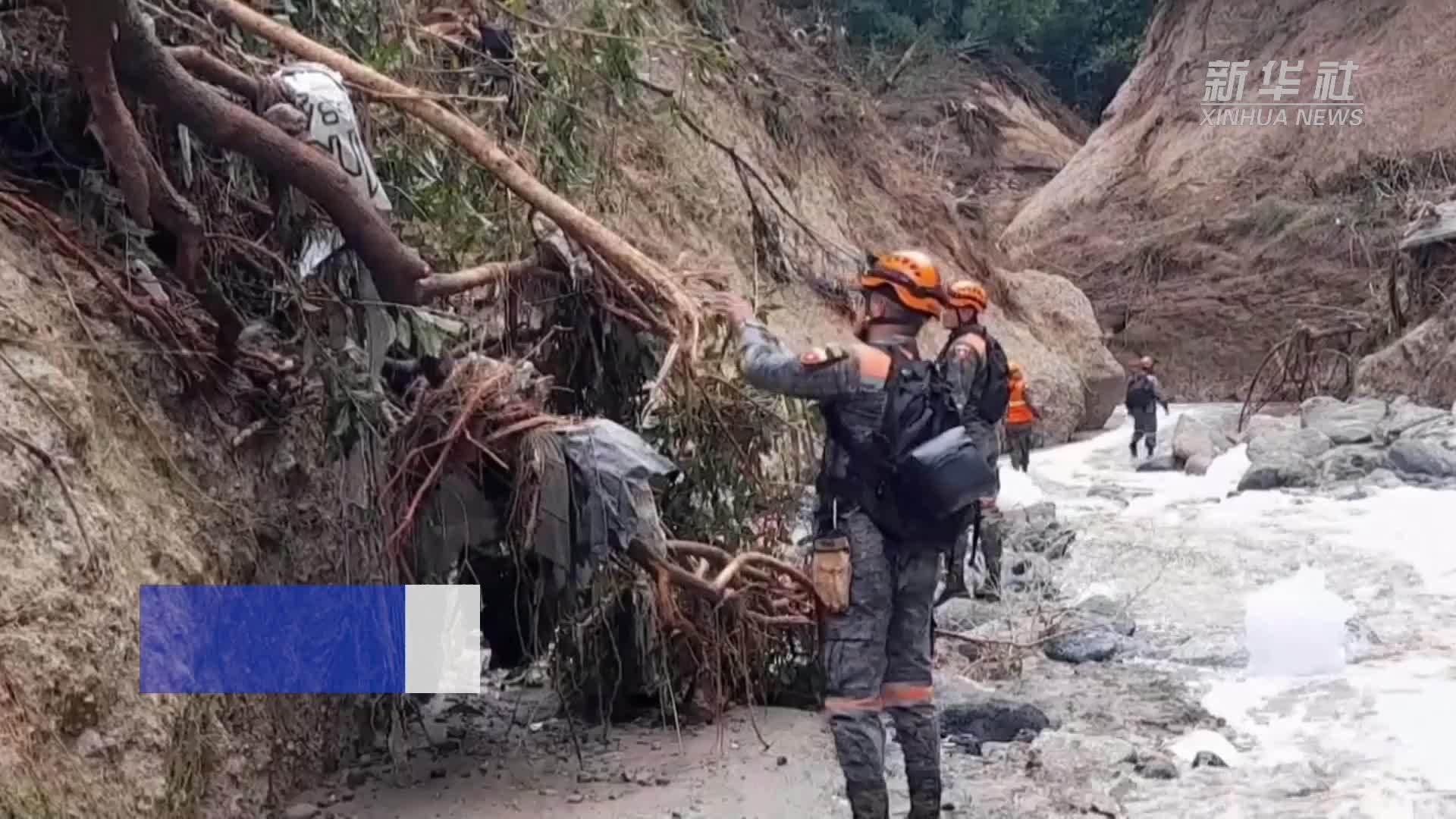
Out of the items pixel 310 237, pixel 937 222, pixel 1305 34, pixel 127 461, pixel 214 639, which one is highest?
pixel 1305 34

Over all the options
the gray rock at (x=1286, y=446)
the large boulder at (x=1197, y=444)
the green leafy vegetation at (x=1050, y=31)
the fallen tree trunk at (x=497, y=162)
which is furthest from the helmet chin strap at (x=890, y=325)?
the green leafy vegetation at (x=1050, y=31)

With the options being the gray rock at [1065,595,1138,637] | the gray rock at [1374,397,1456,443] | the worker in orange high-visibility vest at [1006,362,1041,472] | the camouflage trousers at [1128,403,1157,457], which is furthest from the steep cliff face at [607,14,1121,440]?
the gray rock at [1374,397,1456,443]

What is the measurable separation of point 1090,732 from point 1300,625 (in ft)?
3.71

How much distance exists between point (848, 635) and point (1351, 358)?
14507 mm

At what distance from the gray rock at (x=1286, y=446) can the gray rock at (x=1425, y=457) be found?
67 centimetres

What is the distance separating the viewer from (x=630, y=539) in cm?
445

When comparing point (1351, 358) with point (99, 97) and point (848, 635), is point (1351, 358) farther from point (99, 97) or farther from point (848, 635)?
point (99, 97)

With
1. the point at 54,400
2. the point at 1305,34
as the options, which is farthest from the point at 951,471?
the point at 1305,34

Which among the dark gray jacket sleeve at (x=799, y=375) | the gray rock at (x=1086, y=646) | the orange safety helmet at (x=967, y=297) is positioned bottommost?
the gray rock at (x=1086, y=646)

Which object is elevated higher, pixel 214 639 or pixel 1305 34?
pixel 1305 34

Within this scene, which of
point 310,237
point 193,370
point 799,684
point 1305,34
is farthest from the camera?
point 1305,34

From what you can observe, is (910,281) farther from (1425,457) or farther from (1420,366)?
(1420,366)

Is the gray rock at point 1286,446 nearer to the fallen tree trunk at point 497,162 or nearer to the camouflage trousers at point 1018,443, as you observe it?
the camouflage trousers at point 1018,443

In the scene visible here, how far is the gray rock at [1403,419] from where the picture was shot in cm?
1203
